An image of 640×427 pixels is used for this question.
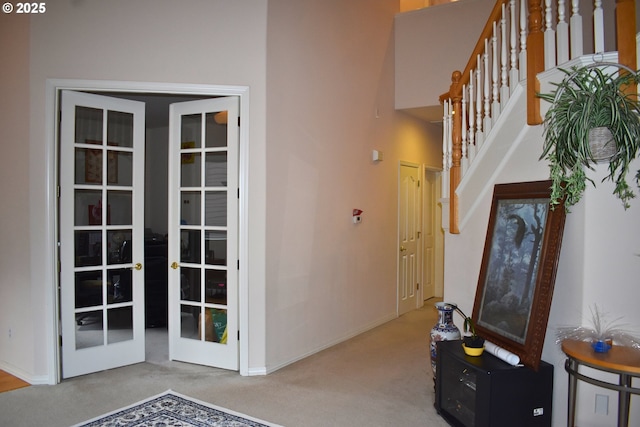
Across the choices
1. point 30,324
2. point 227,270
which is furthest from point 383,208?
point 30,324

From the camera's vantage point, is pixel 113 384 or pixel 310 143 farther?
pixel 310 143

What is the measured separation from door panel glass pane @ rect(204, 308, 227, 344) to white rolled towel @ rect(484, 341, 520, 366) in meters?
2.29

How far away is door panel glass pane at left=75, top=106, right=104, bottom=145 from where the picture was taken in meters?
3.93

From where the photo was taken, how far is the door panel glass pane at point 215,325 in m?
4.13

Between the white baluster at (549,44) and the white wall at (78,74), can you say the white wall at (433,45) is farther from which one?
the white baluster at (549,44)

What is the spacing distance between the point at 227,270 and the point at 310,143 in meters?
1.50

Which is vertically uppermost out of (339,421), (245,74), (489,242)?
(245,74)

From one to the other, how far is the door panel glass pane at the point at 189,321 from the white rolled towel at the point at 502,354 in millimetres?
2570

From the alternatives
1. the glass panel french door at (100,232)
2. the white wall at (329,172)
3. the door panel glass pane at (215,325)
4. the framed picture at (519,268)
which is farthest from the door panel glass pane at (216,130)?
the framed picture at (519,268)

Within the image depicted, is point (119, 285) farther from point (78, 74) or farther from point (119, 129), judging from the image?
point (78, 74)

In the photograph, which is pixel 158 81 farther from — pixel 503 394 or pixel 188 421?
pixel 503 394

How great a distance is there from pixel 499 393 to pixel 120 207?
343 cm

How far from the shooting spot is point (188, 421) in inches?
122

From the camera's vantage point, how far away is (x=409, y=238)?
664cm
